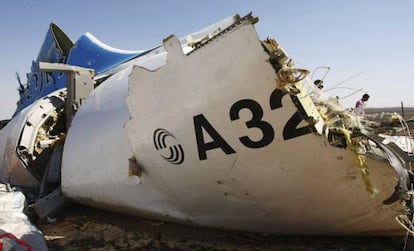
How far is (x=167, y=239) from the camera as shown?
Answer: 354 cm

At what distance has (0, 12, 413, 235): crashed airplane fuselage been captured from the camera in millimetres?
2301

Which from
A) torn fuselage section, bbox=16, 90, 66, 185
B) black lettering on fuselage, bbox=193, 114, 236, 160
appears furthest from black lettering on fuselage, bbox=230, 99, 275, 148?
torn fuselage section, bbox=16, 90, 66, 185

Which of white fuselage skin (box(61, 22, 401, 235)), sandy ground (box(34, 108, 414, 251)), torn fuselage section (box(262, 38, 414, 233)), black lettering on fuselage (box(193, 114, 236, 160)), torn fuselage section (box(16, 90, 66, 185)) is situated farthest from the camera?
torn fuselage section (box(16, 90, 66, 185))

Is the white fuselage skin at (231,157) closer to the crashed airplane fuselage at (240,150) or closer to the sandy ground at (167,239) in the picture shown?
the crashed airplane fuselage at (240,150)

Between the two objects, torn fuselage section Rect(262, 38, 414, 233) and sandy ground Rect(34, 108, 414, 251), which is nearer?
torn fuselage section Rect(262, 38, 414, 233)

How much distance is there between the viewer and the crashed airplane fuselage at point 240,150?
2.30 m

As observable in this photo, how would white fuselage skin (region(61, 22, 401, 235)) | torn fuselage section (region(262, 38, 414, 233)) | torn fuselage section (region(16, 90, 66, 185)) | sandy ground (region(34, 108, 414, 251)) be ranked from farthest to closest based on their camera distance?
torn fuselage section (region(16, 90, 66, 185))
sandy ground (region(34, 108, 414, 251))
white fuselage skin (region(61, 22, 401, 235))
torn fuselage section (region(262, 38, 414, 233))

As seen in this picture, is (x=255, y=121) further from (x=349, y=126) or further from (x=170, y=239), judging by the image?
(x=170, y=239)

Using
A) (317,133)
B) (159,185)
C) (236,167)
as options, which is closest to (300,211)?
(236,167)

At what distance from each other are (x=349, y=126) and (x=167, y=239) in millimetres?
2038

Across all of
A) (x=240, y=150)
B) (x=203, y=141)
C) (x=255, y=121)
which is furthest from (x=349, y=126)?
(x=203, y=141)

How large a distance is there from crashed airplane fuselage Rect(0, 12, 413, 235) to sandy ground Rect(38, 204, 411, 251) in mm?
237

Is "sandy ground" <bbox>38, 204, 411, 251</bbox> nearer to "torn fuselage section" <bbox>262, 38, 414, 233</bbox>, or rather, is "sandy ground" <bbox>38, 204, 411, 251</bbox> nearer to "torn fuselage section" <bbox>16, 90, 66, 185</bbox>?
"torn fuselage section" <bbox>262, 38, 414, 233</bbox>

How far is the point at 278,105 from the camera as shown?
2.29 meters
